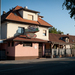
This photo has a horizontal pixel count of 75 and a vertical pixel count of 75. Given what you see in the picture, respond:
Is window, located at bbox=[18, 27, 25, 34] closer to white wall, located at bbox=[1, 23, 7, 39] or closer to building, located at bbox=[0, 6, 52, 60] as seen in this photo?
building, located at bbox=[0, 6, 52, 60]

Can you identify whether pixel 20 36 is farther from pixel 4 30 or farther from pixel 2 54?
pixel 2 54

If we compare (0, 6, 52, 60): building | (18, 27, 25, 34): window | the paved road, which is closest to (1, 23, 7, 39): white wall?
(0, 6, 52, 60): building

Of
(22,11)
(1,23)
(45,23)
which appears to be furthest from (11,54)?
(45,23)

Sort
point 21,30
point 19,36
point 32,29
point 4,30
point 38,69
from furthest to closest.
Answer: point 21,30 < point 4,30 < point 32,29 < point 19,36 < point 38,69

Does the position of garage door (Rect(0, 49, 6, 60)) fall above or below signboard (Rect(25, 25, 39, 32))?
below

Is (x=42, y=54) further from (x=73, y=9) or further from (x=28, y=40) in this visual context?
(x=73, y=9)

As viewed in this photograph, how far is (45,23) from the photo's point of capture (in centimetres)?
2675

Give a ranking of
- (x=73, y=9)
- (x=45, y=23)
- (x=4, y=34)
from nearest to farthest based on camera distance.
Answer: (x=73, y=9) < (x=4, y=34) < (x=45, y=23)

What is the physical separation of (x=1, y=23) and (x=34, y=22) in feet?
19.2

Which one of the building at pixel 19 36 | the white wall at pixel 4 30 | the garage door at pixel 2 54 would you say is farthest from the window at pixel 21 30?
the garage door at pixel 2 54

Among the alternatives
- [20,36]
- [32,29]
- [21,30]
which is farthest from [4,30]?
[32,29]

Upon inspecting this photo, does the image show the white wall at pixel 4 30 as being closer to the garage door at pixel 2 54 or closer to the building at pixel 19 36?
the building at pixel 19 36

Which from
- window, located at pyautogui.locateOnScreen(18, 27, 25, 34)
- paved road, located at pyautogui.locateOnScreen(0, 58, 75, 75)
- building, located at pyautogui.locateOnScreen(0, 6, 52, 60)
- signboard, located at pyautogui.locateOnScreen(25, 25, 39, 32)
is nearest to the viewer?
paved road, located at pyautogui.locateOnScreen(0, 58, 75, 75)

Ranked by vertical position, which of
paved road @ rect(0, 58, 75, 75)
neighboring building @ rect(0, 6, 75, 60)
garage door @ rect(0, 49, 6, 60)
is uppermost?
neighboring building @ rect(0, 6, 75, 60)
